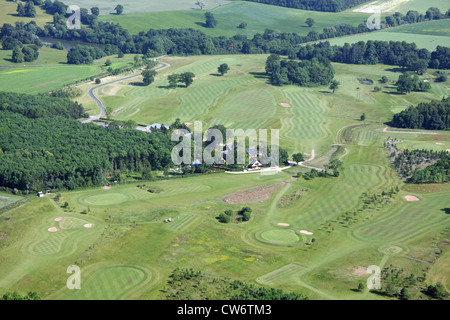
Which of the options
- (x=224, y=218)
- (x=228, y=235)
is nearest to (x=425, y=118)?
(x=224, y=218)

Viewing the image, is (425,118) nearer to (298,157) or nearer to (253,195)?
(298,157)

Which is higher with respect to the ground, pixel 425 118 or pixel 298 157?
pixel 425 118

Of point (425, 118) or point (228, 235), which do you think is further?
point (425, 118)

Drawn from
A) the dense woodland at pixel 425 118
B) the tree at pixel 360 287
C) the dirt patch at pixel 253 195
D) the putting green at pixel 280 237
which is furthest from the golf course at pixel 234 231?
the dense woodland at pixel 425 118

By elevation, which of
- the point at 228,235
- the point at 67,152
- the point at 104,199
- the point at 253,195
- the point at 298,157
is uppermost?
the point at 67,152

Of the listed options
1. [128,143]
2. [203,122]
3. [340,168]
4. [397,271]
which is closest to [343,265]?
[397,271]

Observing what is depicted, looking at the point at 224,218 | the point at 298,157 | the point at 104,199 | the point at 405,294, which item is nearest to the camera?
the point at 405,294
